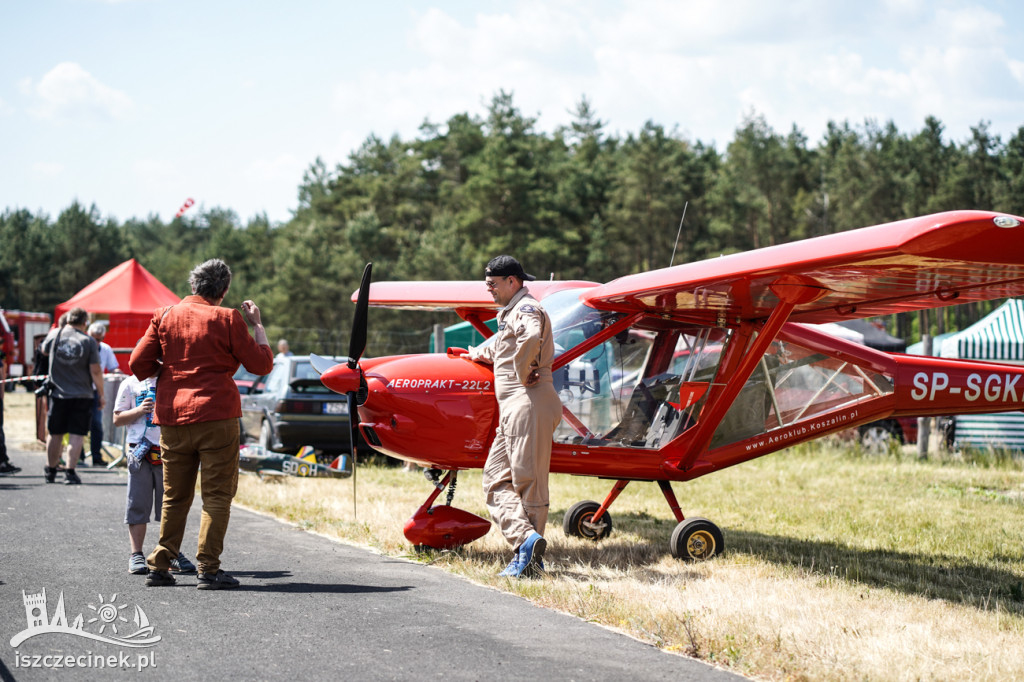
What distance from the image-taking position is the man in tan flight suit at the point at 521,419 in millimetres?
6055

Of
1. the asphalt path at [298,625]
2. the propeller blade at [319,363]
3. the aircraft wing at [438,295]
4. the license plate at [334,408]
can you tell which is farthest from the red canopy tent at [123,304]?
the propeller blade at [319,363]

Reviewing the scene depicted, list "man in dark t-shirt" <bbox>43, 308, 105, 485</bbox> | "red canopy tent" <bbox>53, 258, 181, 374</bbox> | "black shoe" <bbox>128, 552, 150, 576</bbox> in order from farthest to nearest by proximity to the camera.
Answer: "red canopy tent" <bbox>53, 258, 181, 374</bbox>, "man in dark t-shirt" <bbox>43, 308, 105, 485</bbox>, "black shoe" <bbox>128, 552, 150, 576</bbox>

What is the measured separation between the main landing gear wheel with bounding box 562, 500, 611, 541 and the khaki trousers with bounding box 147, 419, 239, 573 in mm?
3330

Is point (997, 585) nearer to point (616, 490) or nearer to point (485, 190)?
point (616, 490)

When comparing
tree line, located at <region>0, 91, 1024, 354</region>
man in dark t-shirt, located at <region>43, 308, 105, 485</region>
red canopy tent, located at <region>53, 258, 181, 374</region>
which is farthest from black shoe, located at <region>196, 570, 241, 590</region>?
tree line, located at <region>0, 91, 1024, 354</region>

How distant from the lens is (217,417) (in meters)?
5.49

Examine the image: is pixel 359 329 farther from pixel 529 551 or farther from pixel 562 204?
pixel 562 204

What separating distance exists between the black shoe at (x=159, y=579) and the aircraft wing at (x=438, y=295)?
3.29m

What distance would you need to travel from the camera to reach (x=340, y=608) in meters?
5.21

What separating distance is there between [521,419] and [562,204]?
50535 millimetres

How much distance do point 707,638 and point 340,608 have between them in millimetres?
2068

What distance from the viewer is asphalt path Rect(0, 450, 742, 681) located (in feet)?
13.5

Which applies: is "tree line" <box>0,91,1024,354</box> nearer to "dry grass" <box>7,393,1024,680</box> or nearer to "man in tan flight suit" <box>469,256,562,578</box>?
"dry grass" <box>7,393,1024,680</box>

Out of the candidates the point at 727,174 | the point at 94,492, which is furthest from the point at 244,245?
the point at 94,492
